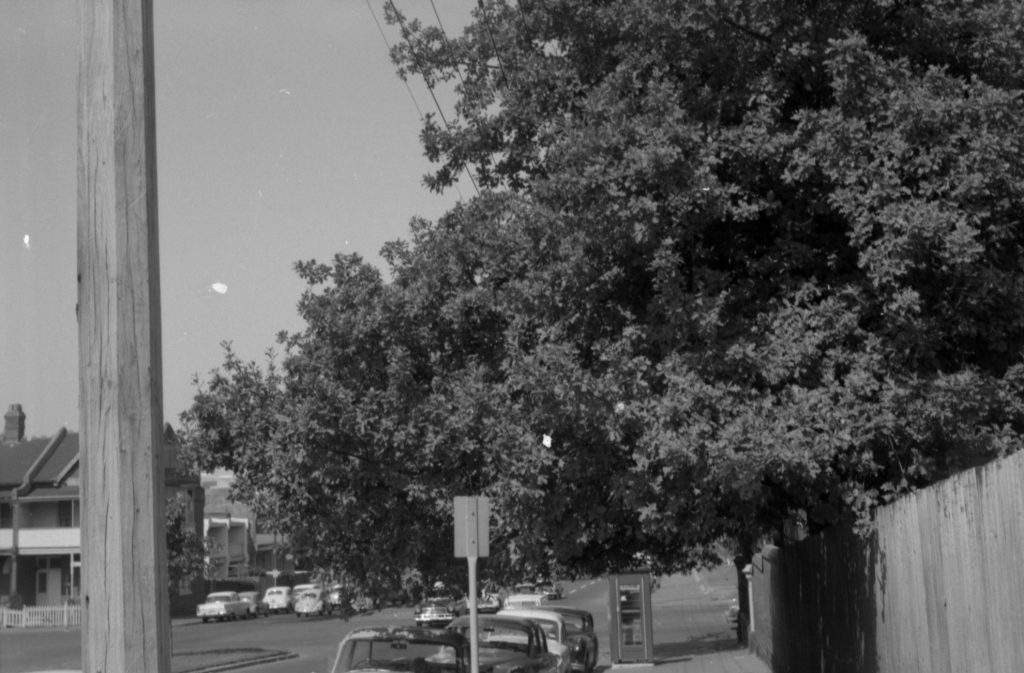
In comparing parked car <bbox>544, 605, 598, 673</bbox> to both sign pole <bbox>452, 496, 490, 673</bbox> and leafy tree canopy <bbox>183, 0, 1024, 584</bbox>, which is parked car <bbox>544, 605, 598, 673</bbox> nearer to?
leafy tree canopy <bbox>183, 0, 1024, 584</bbox>

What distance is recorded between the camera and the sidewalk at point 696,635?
2859 centimetres

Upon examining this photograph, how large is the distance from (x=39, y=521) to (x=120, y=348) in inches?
2406

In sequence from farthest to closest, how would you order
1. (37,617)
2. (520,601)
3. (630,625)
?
(37,617)
(520,601)
(630,625)

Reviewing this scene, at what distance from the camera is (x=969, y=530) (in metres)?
7.50

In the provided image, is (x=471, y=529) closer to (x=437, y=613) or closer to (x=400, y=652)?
(x=400, y=652)

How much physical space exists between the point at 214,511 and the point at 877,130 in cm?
9298

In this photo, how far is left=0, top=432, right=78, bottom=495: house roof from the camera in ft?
200

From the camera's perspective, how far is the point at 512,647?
19.2 metres

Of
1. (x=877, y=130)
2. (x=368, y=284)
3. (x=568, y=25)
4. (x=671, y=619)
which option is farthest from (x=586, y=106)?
(x=671, y=619)

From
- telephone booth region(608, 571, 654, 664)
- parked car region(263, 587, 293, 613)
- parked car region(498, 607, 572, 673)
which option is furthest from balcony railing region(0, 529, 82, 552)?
parked car region(498, 607, 572, 673)

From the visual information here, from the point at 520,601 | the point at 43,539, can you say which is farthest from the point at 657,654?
the point at 43,539

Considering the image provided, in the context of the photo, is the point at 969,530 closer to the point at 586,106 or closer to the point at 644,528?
the point at 644,528

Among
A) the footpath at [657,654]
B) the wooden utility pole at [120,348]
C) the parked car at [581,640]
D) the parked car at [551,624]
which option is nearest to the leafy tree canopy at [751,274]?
the wooden utility pole at [120,348]

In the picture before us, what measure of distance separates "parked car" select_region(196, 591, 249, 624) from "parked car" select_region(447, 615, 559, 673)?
44697 mm
